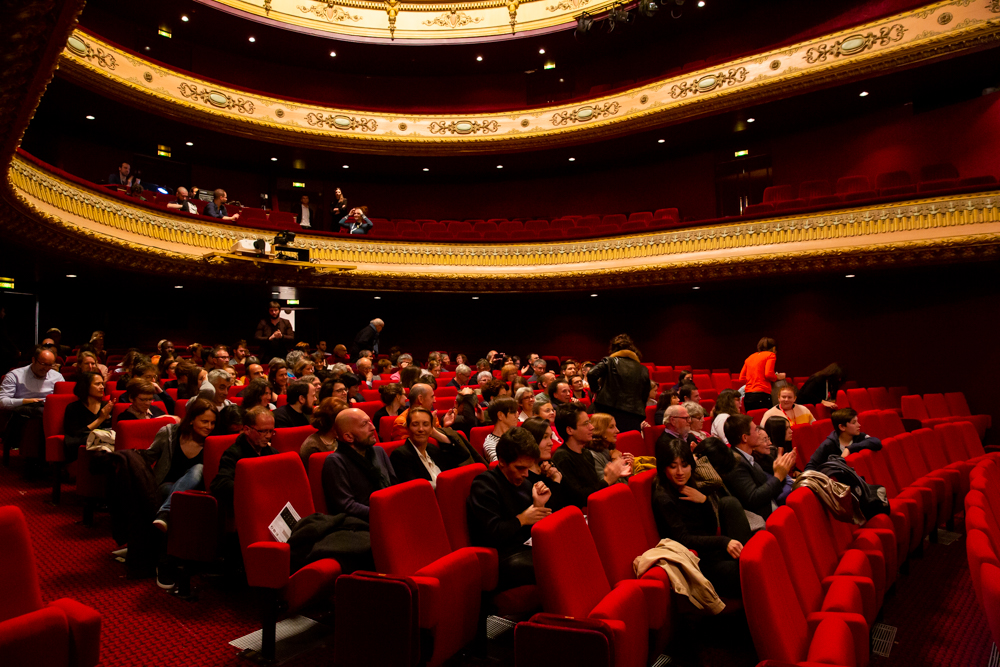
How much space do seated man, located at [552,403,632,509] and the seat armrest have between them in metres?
1.15

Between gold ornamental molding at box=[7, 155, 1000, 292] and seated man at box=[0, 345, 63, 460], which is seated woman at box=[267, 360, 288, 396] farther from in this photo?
gold ornamental molding at box=[7, 155, 1000, 292]

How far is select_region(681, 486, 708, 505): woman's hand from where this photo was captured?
2421 mm


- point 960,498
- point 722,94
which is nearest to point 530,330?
point 722,94

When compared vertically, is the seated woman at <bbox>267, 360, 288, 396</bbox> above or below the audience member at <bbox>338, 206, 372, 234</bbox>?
below

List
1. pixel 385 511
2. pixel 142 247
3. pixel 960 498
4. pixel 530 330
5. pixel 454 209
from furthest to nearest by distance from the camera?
1. pixel 454 209
2. pixel 530 330
3. pixel 142 247
4. pixel 960 498
5. pixel 385 511

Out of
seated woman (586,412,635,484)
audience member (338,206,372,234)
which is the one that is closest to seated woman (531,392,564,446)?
seated woman (586,412,635,484)

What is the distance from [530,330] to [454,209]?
3384 millimetres

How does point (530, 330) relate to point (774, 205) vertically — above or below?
below

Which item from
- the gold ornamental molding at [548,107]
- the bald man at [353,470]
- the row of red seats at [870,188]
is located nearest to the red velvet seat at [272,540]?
the bald man at [353,470]

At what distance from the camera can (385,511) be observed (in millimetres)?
2062

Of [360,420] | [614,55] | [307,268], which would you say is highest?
[614,55]

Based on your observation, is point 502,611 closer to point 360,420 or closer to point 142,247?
point 360,420

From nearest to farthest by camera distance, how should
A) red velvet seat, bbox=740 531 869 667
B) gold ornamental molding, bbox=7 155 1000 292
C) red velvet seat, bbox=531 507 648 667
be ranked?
red velvet seat, bbox=740 531 869 667 → red velvet seat, bbox=531 507 648 667 → gold ornamental molding, bbox=7 155 1000 292

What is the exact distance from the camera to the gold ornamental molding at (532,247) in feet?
23.7
